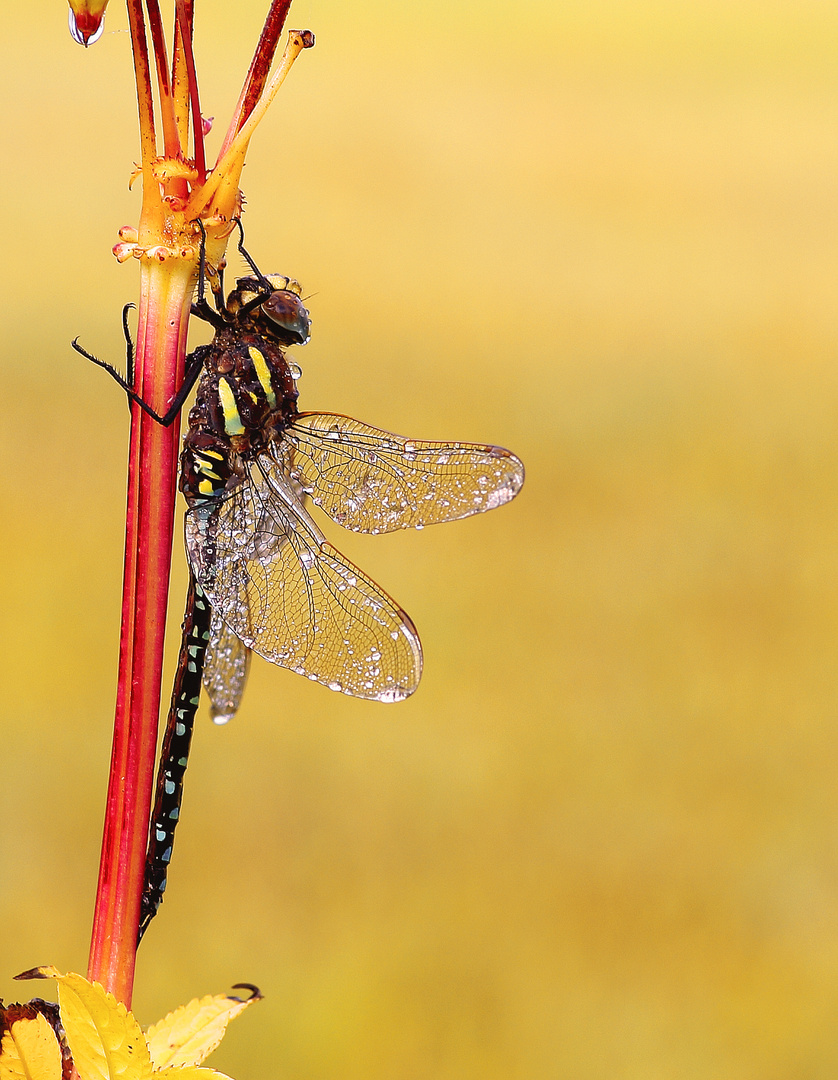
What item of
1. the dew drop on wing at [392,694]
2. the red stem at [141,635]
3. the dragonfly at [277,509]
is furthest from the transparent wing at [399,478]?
the red stem at [141,635]

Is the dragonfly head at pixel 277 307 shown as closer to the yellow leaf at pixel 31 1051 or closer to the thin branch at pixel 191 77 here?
the thin branch at pixel 191 77

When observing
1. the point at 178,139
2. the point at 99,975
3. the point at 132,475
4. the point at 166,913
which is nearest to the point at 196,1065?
the point at 99,975

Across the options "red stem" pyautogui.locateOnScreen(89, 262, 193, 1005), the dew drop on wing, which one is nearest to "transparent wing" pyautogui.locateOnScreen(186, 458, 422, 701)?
the dew drop on wing

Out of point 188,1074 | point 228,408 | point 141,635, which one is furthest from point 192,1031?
point 228,408

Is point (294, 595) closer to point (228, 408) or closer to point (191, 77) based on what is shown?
point (228, 408)

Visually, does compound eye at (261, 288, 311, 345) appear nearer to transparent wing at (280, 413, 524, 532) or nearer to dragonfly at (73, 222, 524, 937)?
dragonfly at (73, 222, 524, 937)
